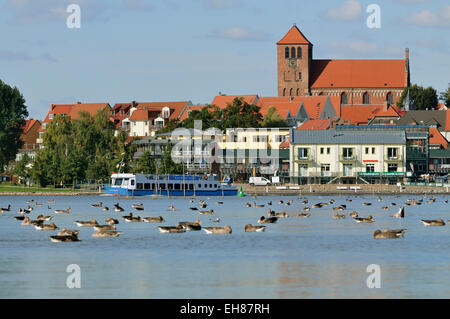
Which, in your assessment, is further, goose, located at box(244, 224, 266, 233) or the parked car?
the parked car

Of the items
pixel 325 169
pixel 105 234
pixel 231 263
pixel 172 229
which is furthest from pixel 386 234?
pixel 325 169

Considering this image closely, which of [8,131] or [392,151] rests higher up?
[8,131]

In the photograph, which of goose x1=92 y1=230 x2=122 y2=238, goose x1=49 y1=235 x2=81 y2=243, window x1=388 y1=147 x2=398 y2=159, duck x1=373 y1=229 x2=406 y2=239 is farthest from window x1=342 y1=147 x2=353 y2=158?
goose x1=49 y1=235 x2=81 y2=243

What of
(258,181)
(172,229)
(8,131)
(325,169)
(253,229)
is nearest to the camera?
(172,229)

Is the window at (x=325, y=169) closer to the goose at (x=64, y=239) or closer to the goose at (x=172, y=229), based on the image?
the goose at (x=172, y=229)

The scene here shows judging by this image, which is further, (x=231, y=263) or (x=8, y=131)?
(x=8, y=131)

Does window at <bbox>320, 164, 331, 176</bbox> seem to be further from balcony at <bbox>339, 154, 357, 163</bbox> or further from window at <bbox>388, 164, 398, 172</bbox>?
window at <bbox>388, 164, 398, 172</bbox>

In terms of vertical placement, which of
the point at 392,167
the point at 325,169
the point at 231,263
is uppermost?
the point at 392,167

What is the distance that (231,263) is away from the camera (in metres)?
50.7

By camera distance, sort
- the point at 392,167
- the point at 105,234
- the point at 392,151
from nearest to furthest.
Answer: the point at 105,234 → the point at 392,167 → the point at 392,151

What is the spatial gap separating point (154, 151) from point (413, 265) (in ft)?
482

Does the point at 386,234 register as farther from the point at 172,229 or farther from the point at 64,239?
the point at 64,239

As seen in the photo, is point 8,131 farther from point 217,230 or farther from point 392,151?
point 217,230

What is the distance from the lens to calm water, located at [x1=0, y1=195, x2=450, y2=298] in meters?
41.2
